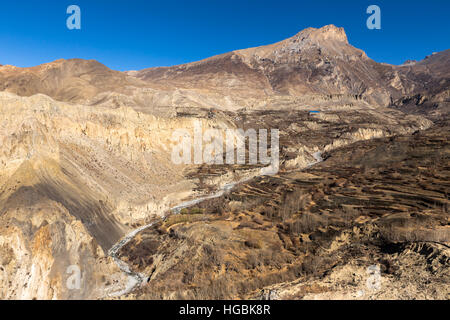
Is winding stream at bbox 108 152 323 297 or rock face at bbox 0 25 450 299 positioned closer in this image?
rock face at bbox 0 25 450 299

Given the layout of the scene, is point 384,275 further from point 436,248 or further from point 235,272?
point 235,272

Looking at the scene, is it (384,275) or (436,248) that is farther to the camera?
(436,248)

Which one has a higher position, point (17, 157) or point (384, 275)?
point (17, 157)

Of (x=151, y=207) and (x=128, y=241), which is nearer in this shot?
(x=128, y=241)

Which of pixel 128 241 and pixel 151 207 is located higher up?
pixel 151 207

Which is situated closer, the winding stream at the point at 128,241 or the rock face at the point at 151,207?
the rock face at the point at 151,207
